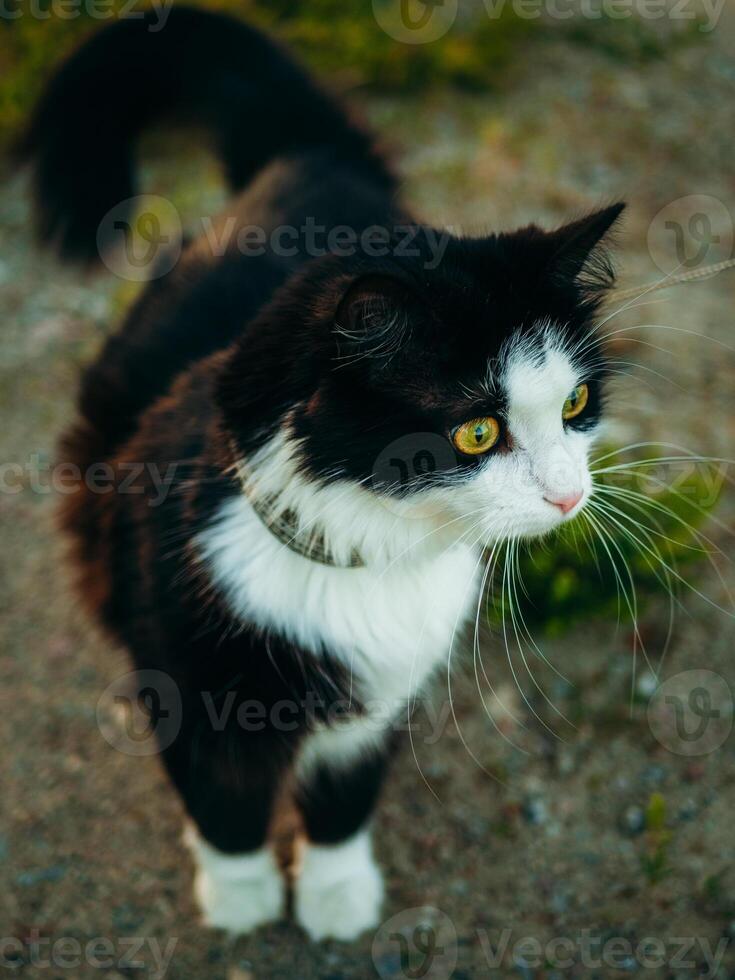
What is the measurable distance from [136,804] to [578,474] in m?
1.32

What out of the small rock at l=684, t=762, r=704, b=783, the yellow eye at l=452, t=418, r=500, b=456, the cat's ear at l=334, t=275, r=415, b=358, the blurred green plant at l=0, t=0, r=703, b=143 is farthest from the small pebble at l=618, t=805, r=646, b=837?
the blurred green plant at l=0, t=0, r=703, b=143

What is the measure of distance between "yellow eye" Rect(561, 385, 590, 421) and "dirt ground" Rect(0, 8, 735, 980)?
27 cm

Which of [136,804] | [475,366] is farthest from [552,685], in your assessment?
[475,366]

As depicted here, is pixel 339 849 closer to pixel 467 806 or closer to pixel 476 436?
pixel 467 806

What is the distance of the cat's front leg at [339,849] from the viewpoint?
1.61m

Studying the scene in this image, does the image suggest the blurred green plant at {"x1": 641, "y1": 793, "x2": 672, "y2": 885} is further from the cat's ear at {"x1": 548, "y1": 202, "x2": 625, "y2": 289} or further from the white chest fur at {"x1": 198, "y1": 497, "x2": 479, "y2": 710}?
the cat's ear at {"x1": 548, "y1": 202, "x2": 625, "y2": 289}

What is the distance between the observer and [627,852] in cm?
185

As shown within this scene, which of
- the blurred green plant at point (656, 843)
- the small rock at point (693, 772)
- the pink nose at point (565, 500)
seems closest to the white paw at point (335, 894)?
the blurred green plant at point (656, 843)

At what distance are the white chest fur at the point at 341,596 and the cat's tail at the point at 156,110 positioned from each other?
1.09m

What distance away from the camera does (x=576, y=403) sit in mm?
1278

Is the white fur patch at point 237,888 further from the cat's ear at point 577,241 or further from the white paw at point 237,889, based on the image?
the cat's ear at point 577,241

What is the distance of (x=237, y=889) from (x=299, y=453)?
39.8 inches

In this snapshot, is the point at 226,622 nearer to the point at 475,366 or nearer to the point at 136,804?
the point at 475,366

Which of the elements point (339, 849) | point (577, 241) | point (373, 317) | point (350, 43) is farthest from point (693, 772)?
point (350, 43)
